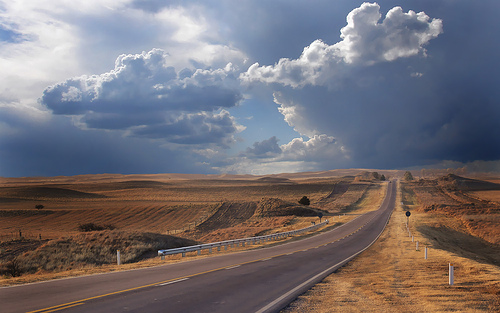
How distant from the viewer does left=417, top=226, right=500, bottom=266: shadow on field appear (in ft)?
124

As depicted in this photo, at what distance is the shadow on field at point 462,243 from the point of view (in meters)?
37.8

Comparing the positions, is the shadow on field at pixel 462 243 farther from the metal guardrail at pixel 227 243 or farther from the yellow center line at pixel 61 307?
the yellow center line at pixel 61 307

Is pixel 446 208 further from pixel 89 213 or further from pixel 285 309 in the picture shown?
pixel 285 309

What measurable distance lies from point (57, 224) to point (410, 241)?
4829cm

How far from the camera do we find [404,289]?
42.4 feet

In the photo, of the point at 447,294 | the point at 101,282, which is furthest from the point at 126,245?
the point at 447,294

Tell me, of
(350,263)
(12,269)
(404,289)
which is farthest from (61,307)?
(350,263)

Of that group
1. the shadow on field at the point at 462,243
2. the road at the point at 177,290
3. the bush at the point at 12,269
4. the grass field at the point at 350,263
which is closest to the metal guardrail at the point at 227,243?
the grass field at the point at 350,263

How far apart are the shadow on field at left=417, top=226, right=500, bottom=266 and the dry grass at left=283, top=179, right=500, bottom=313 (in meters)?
20.1

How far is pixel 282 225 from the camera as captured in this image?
5594 cm

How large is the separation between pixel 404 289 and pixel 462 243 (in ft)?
122

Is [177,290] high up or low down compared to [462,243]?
up

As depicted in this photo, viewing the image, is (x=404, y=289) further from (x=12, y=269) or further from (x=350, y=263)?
(x=12, y=269)

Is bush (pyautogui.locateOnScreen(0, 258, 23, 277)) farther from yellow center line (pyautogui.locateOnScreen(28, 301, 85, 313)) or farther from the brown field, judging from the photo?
yellow center line (pyautogui.locateOnScreen(28, 301, 85, 313))
